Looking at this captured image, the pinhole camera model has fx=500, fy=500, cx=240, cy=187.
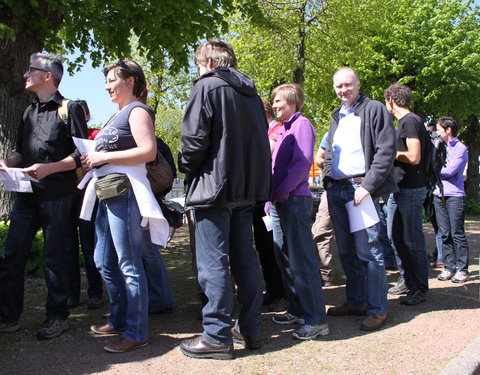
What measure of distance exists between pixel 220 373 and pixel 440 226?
467 centimetres

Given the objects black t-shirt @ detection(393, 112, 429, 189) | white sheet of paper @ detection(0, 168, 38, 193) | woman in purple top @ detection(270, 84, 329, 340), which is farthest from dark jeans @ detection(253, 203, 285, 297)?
white sheet of paper @ detection(0, 168, 38, 193)

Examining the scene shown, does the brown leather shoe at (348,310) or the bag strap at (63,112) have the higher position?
the bag strap at (63,112)

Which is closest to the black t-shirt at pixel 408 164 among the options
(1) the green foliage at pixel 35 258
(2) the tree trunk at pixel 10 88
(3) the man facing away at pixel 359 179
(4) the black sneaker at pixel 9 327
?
(3) the man facing away at pixel 359 179

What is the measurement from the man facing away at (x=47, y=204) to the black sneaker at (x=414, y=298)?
3.17m

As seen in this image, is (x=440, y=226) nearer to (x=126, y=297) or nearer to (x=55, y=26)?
(x=126, y=297)

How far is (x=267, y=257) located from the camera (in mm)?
5234

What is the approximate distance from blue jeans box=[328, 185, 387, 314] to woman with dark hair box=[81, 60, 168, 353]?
1.60 meters

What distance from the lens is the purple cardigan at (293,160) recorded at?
4.00 m

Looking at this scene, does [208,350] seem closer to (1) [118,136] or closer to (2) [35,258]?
(1) [118,136]

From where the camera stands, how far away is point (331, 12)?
56.4 ft

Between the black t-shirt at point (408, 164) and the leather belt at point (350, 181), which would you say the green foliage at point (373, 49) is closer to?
the black t-shirt at point (408, 164)

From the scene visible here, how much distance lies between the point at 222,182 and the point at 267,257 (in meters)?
A: 2.10

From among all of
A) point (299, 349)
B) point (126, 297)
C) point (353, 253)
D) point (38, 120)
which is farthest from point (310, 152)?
point (38, 120)

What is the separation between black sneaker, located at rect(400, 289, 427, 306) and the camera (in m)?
4.93
